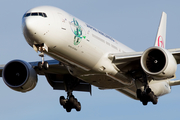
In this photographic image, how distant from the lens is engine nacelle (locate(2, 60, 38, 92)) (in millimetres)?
30750

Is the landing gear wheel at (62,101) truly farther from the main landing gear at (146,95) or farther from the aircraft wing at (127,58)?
the aircraft wing at (127,58)

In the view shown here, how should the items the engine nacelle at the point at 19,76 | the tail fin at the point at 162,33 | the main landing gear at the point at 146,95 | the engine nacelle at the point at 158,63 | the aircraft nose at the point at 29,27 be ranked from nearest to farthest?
the aircraft nose at the point at 29,27
the engine nacelle at the point at 158,63
the main landing gear at the point at 146,95
the engine nacelle at the point at 19,76
the tail fin at the point at 162,33

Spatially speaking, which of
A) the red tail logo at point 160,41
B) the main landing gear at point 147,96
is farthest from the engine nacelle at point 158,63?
the red tail logo at point 160,41

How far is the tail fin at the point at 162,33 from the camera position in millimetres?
39263

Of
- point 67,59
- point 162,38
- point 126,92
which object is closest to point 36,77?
point 67,59

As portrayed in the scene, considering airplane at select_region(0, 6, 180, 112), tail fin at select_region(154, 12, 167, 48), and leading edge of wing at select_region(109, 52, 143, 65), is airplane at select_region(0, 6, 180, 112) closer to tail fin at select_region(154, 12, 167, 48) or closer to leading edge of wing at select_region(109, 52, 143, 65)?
leading edge of wing at select_region(109, 52, 143, 65)

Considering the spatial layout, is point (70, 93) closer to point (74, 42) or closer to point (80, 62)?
point (80, 62)

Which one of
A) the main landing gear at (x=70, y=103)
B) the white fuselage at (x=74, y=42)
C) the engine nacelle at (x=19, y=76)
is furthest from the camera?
the main landing gear at (x=70, y=103)

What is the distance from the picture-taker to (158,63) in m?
27.9

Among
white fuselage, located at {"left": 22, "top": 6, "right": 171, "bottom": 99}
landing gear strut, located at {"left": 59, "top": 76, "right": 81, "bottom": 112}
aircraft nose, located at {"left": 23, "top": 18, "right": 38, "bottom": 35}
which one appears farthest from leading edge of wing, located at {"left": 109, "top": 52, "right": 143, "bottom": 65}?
aircraft nose, located at {"left": 23, "top": 18, "right": 38, "bottom": 35}

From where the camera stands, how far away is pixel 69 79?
33.2 metres

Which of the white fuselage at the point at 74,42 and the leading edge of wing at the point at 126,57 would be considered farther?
the leading edge of wing at the point at 126,57

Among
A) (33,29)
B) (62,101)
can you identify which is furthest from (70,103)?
(33,29)

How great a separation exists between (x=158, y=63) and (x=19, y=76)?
428 inches
